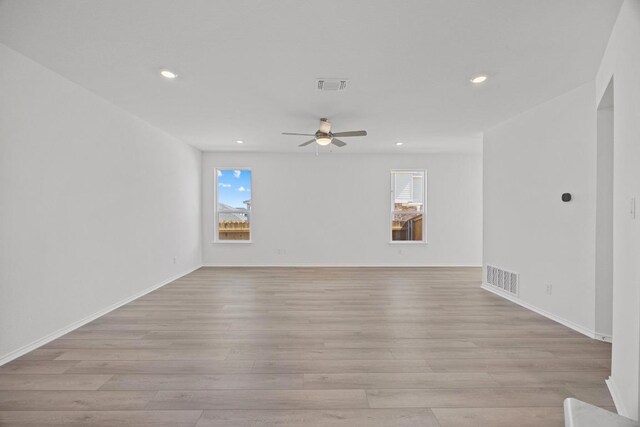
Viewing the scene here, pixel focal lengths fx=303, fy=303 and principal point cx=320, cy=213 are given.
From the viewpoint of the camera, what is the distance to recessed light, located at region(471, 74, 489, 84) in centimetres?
304

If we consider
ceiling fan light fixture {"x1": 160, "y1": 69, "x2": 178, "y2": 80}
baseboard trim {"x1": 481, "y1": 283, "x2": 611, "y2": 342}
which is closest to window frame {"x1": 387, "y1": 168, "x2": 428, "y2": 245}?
baseboard trim {"x1": 481, "y1": 283, "x2": 611, "y2": 342}

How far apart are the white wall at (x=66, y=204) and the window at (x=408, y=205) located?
5131mm

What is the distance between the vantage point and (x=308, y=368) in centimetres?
243

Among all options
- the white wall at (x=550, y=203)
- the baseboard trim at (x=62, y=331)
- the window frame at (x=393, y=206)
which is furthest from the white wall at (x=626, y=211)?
the window frame at (x=393, y=206)

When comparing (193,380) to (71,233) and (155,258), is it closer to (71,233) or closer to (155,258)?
(71,233)

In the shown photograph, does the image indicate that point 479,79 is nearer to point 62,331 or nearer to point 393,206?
point 393,206

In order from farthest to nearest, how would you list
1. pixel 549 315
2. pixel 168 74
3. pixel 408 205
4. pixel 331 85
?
1. pixel 408 205
2. pixel 549 315
3. pixel 331 85
4. pixel 168 74

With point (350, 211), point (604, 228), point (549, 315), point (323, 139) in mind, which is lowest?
point (549, 315)

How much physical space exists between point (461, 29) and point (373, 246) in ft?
17.7

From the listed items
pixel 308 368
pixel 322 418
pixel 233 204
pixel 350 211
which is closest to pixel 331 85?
pixel 308 368

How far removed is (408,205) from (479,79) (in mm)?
4492

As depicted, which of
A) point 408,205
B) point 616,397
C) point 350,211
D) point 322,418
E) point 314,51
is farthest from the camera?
point 408,205

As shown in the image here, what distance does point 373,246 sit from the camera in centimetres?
719

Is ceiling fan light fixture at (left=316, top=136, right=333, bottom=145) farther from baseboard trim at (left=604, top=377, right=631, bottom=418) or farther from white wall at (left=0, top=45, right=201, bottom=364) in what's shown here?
baseboard trim at (left=604, top=377, right=631, bottom=418)
